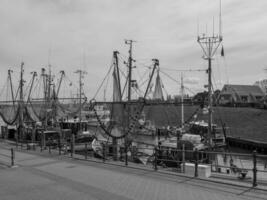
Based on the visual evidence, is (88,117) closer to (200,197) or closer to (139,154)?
(139,154)

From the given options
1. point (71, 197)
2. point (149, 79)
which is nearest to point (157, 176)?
point (71, 197)

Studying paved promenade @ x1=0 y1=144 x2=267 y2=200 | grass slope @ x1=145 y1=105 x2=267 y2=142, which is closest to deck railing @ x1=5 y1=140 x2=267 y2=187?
paved promenade @ x1=0 y1=144 x2=267 y2=200

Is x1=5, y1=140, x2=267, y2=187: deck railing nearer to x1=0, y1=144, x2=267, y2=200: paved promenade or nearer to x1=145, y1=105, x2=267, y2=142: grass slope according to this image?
x1=0, y1=144, x2=267, y2=200: paved promenade

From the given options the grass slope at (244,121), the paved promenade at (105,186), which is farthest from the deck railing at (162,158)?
the grass slope at (244,121)

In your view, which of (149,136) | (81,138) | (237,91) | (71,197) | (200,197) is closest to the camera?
(200,197)

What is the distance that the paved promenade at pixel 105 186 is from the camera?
8289mm

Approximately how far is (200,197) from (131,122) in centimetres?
1471

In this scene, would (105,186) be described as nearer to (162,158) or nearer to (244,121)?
(162,158)

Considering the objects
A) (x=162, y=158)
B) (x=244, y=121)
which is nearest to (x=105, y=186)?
(x=162, y=158)

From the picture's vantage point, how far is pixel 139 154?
77.9 feet

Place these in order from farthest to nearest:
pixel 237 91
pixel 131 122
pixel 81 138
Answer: pixel 237 91, pixel 81 138, pixel 131 122

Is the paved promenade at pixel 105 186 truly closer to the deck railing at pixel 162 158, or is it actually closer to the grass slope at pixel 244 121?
the deck railing at pixel 162 158

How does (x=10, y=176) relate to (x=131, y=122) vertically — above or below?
below

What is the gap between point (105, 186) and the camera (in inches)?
377
